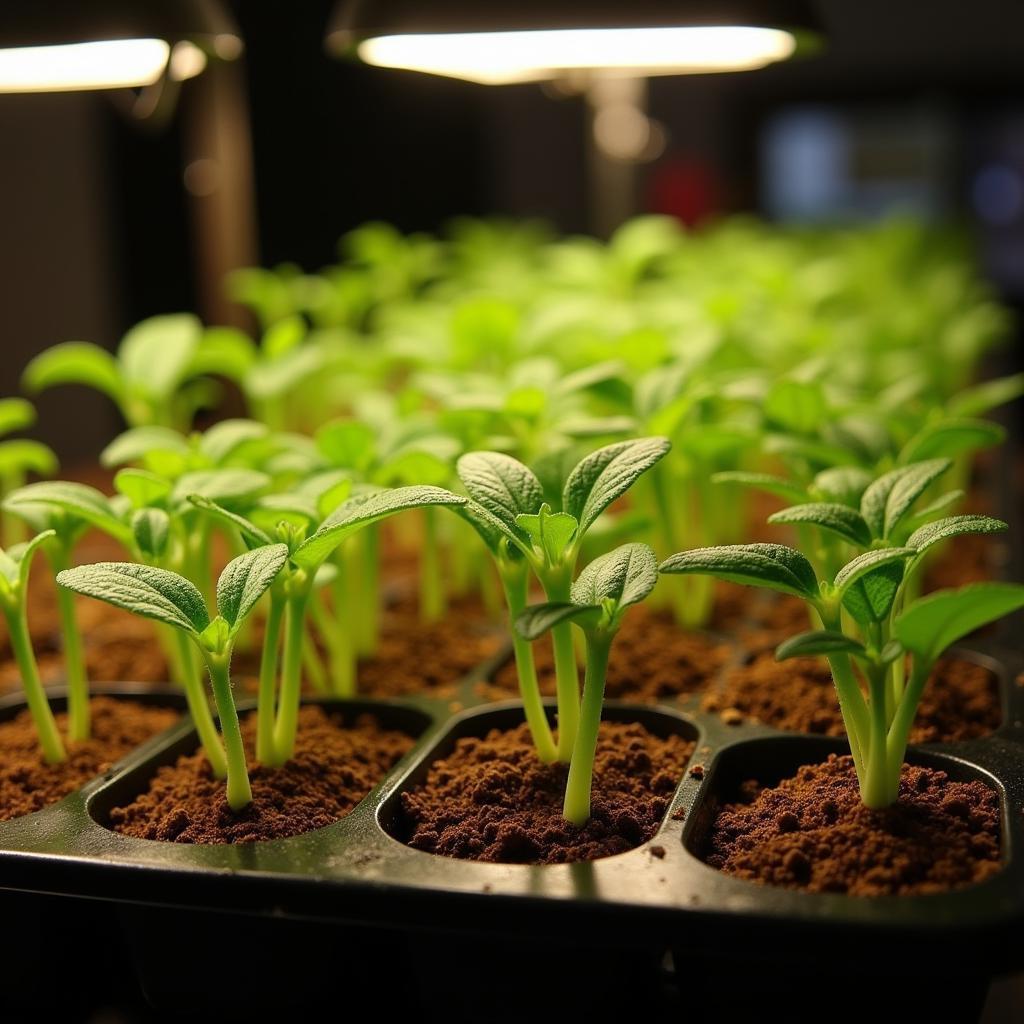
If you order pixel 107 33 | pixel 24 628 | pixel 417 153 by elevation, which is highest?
pixel 417 153

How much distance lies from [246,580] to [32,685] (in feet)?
1.03

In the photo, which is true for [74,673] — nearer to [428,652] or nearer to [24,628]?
[24,628]

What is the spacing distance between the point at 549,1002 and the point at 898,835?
0.27 metres

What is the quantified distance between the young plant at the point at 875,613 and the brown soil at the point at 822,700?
0.63ft

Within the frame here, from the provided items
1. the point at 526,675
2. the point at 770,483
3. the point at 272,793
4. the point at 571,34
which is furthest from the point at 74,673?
the point at 571,34

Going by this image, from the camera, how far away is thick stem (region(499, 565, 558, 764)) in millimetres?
1002

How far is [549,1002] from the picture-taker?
0.87m

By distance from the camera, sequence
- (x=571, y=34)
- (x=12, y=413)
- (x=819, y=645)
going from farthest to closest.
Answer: (x=571, y=34) < (x=12, y=413) < (x=819, y=645)

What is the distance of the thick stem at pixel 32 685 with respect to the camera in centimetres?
106

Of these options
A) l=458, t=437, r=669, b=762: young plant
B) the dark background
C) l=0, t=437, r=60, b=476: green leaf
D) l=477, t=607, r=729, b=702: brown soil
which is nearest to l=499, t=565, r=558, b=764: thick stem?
l=458, t=437, r=669, b=762: young plant

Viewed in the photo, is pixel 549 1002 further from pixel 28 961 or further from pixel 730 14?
pixel 730 14

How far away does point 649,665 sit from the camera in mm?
1306

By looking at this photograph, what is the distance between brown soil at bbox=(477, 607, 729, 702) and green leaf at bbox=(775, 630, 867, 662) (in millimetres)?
447

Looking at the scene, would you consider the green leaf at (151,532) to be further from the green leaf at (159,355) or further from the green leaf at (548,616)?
the green leaf at (159,355)
